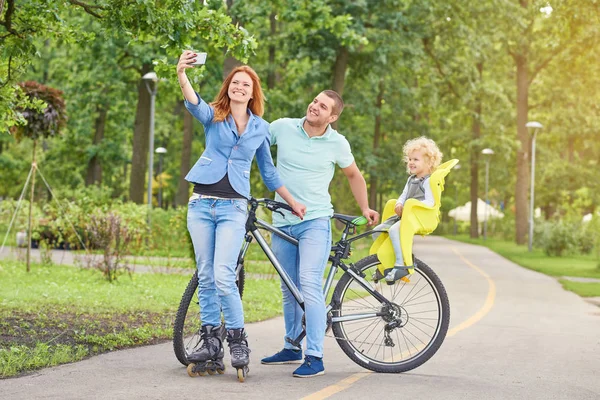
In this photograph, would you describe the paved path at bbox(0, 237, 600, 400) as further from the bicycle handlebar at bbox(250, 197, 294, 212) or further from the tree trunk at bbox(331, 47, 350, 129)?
the tree trunk at bbox(331, 47, 350, 129)

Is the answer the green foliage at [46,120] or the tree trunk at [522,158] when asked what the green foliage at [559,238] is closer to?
the tree trunk at [522,158]

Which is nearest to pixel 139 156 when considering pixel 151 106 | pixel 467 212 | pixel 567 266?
pixel 151 106

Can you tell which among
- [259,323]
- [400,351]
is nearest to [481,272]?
[259,323]

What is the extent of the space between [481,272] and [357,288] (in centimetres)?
1700

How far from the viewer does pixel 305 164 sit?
24.5 feet

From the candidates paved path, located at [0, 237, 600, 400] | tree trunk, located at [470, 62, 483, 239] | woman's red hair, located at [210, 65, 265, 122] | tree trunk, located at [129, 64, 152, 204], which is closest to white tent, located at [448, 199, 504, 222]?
tree trunk, located at [470, 62, 483, 239]

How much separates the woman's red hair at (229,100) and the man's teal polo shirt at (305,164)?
0.39 meters

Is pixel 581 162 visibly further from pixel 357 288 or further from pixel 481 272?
pixel 357 288

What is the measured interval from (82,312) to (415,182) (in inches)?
195

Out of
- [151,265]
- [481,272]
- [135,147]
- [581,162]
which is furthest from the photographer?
[581,162]

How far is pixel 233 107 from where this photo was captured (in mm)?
7047

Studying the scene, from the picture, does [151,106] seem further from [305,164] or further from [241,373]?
[241,373]

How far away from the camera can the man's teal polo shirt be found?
24.4ft

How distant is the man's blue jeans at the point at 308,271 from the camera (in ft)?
23.7
